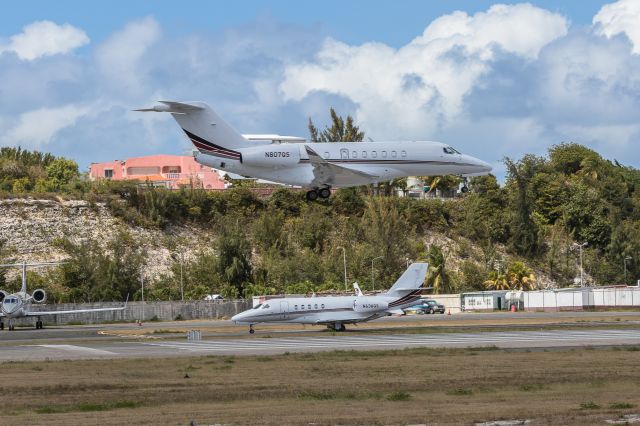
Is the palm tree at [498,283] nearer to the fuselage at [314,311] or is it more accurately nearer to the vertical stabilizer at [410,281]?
the vertical stabilizer at [410,281]

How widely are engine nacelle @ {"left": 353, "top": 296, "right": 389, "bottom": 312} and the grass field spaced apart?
16973mm

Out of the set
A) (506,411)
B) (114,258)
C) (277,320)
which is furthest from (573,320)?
(114,258)

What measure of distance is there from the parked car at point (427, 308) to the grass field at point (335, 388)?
40.3 metres

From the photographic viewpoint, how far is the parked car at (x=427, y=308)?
7722 cm

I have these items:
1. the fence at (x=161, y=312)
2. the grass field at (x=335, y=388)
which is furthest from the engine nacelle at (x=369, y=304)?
the fence at (x=161, y=312)

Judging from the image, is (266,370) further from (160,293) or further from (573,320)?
(160,293)

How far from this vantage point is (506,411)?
2241 cm

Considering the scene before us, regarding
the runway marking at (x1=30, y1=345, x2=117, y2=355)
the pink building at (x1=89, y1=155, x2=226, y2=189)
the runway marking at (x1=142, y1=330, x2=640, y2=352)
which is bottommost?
the runway marking at (x1=30, y1=345, x2=117, y2=355)

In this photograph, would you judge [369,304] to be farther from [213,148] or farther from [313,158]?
[213,148]

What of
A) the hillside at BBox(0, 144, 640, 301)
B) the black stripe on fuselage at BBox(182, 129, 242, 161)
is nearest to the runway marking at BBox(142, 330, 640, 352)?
the black stripe on fuselage at BBox(182, 129, 242, 161)

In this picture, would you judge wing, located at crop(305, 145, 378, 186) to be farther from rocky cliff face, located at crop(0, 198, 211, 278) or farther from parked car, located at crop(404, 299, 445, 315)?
rocky cliff face, located at crop(0, 198, 211, 278)

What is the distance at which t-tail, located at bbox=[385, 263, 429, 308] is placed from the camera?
55562 mm

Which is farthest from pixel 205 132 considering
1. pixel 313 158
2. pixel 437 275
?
pixel 437 275

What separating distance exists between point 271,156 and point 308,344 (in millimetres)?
23226
